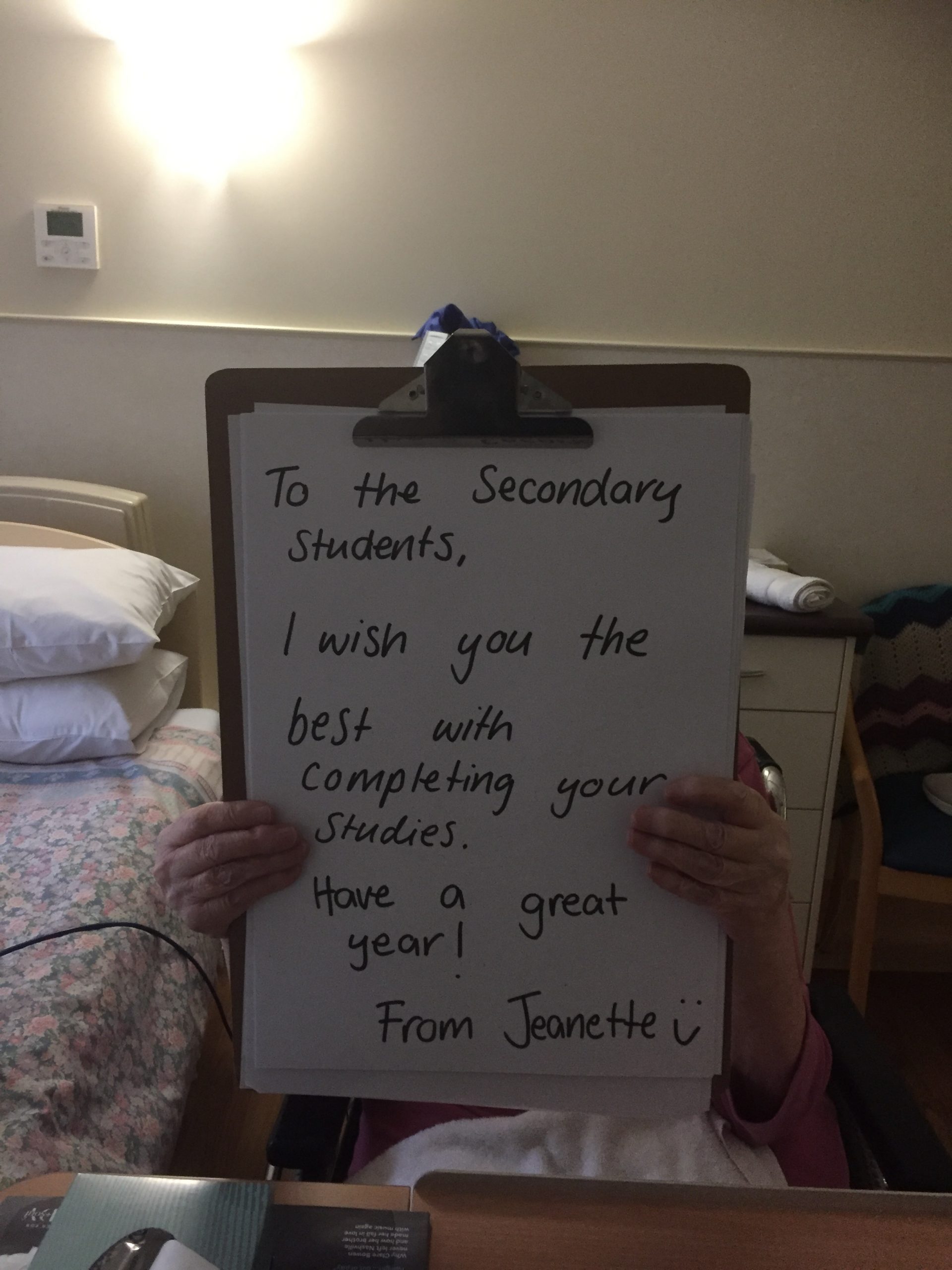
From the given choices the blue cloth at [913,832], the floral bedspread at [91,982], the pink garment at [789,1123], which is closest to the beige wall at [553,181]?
the blue cloth at [913,832]

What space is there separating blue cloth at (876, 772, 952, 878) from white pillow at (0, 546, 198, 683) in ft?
4.86

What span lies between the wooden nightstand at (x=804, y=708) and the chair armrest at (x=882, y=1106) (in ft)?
2.83

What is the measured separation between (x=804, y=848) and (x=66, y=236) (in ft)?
6.92

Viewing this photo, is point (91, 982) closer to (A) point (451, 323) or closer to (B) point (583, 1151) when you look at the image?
(B) point (583, 1151)

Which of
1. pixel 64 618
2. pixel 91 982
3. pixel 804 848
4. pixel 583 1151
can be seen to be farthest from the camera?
pixel 804 848

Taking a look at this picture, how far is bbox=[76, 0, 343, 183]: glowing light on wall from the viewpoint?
69.4 inches

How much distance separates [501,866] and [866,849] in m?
1.43

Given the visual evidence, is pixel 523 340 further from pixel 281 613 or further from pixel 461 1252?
pixel 461 1252

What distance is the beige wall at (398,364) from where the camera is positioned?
1946 mm

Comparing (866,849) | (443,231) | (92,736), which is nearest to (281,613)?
(92,736)

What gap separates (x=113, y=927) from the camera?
3.26ft

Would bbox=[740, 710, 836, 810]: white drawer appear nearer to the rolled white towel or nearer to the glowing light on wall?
the rolled white towel

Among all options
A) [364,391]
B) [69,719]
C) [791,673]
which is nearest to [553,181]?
[791,673]

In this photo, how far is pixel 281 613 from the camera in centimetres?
49
